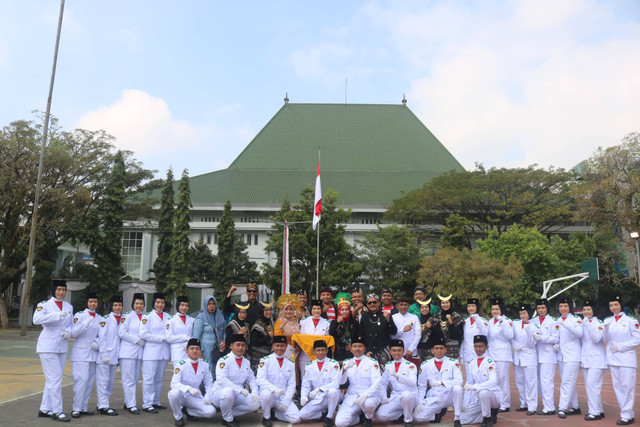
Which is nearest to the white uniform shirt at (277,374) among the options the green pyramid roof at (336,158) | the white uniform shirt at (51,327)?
the white uniform shirt at (51,327)

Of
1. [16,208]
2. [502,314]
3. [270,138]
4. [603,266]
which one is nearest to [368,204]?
[270,138]

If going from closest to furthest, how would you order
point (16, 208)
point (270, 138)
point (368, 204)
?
point (16, 208), point (368, 204), point (270, 138)

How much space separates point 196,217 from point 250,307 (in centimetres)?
3649

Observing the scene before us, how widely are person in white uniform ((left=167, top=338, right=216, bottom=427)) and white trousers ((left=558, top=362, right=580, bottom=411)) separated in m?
5.21

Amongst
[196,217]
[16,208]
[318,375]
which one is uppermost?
[196,217]

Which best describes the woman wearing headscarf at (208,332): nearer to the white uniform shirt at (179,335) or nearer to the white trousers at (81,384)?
the white uniform shirt at (179,335)

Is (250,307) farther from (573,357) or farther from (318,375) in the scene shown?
(573,357)

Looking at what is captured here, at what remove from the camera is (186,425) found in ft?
23.7

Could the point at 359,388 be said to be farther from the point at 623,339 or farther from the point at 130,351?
the point at 623,339

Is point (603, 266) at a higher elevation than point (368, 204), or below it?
below

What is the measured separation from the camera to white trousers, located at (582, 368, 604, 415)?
25.9 ft

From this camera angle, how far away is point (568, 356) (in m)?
8.49

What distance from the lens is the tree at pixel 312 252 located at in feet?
94.7

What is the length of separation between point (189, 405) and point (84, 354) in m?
1.75
